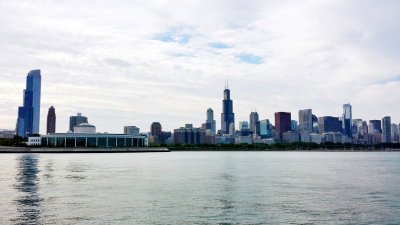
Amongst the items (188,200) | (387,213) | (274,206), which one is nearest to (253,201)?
(274,206)

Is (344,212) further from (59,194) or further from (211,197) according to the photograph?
(59,194)

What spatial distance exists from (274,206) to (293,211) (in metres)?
3.08

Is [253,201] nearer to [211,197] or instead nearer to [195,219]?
[211,197]

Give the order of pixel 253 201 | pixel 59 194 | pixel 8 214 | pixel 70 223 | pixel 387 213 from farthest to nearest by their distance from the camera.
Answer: pixel 59 194 < pixel 253 201 < pixel 387 213 < pixel 8 214 < pixel 70 223

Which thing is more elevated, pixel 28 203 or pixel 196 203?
pixel 28 203

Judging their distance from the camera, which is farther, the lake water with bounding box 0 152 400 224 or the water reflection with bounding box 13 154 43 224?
the lake water with bounding box 0 152 400 224

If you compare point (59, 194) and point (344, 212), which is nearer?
point (344, 212)

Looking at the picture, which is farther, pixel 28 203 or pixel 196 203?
pixel 196 203

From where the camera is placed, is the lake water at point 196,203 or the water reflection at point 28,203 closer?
the water reflection at point 28,203

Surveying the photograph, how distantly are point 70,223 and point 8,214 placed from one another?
7068 millimetres

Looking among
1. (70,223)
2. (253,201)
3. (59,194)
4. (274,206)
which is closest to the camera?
(70,223)

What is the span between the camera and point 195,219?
35.8 metres

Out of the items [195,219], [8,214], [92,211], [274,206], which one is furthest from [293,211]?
[8,214]

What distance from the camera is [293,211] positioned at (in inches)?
1555
